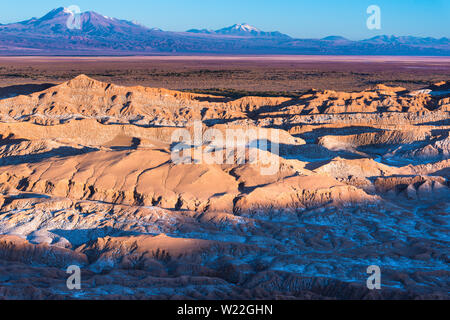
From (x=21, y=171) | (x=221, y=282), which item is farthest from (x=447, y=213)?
(x=21, y=171)

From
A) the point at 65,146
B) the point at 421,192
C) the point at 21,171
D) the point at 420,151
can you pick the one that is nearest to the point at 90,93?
the point at 65,146

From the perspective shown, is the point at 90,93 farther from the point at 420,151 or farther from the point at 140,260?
the point at 140,260

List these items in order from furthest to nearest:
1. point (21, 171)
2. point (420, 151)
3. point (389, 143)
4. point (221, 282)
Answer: point (389, 143)
point (420, 151)
point (21, 171)
point (221, 282)

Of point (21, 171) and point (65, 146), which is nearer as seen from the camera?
point (21, 171)
